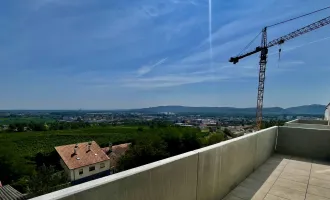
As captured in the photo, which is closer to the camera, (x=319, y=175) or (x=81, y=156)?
(x=319, y=175)

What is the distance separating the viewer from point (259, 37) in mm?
36000

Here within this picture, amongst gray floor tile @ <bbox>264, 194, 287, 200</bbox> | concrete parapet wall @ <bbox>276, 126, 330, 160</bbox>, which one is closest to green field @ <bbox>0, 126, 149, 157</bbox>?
concrete parapet wall @ <bbox>276, 126, 330, 160</bbox>

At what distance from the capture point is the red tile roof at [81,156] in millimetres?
23791

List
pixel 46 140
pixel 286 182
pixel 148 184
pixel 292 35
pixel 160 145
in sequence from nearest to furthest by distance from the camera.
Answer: pixel 148 184, pixel 286 182, pixel 160 145, pixel 292 35, pixel 46 140

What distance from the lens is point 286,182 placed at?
2992 millimetres

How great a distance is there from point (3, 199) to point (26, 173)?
14.6 m

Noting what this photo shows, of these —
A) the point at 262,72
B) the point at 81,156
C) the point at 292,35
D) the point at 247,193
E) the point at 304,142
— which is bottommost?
the point at 81,156

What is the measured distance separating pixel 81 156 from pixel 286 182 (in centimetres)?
2636

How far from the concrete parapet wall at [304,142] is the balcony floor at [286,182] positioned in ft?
1.32

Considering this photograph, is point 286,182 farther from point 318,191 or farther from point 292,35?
point 292,35

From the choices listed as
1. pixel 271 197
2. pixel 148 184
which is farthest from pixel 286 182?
pixel 148 184

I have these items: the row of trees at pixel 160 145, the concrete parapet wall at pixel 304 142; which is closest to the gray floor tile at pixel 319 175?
the concrete parapet wall at pixel 304 142

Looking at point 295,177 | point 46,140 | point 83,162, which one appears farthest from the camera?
point 46,140

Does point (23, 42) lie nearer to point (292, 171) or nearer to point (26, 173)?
point (292, 171)
